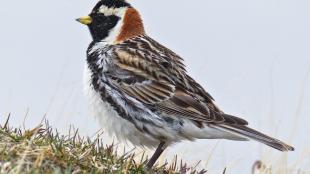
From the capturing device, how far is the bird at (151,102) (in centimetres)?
1134

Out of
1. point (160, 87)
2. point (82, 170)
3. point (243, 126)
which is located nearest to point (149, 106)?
point (160, 87)

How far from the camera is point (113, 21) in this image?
12.9 metres

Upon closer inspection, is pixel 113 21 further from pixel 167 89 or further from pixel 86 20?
pixel 167 89

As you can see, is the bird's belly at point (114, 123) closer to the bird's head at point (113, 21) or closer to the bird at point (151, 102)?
the bird at point (151, 102)

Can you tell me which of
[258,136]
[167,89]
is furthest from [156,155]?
[258,136]

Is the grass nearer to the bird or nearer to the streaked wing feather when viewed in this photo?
the bird

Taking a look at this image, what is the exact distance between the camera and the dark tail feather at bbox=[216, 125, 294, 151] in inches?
432

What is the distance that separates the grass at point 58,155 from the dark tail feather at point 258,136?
0.57 metres

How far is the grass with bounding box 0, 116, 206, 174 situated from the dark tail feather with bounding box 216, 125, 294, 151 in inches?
22.6

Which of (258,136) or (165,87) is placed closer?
(258,136)

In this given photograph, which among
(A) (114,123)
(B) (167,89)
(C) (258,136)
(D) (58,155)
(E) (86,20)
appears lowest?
(D) (58,155)

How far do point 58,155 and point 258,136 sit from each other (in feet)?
7.07

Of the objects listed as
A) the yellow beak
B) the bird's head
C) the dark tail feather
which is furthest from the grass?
the yellow beak

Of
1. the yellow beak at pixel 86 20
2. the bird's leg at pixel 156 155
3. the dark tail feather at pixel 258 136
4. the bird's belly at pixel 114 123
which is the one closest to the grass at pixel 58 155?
the bird's leg at pixel 156 155
